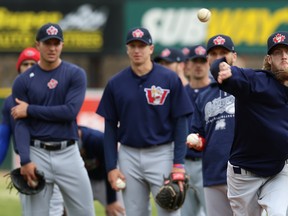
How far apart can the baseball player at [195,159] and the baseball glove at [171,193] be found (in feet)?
3.69

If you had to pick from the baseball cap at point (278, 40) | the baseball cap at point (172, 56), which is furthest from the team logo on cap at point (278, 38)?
the baseball cap at point (172, 56)

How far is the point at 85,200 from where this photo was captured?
8922 mm

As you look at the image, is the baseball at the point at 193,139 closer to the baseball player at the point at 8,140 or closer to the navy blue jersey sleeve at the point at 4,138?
the baseball player at the point at 8,140

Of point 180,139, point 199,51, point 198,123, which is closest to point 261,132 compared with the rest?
point 198,123

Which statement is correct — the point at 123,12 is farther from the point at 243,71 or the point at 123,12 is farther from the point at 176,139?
the point at 243,71

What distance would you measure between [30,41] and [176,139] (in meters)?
13.7

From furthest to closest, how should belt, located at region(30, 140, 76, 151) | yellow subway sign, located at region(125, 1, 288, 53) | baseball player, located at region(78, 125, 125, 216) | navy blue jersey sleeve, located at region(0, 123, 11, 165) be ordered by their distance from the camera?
yellow subway sign, located at region(125, 1, 288, 53)
baseball player, located at region(78, 125, 125, 216)
navy blue jersey sleeve, located at region(0, 123, 11, 165)
belt, located at region(30, 140, 76, 151)

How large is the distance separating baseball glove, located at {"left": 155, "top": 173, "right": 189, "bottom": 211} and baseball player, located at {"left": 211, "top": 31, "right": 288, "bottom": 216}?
3.21 ft

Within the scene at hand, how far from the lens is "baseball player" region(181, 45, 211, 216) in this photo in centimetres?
978

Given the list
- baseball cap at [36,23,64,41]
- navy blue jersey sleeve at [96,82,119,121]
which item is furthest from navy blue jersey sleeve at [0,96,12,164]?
navy blue jersey sleeve at [96,82,119,121]

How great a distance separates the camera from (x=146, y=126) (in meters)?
8.59

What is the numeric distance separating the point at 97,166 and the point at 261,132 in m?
3.37

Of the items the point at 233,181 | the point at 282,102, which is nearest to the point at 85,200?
the point at 233,181

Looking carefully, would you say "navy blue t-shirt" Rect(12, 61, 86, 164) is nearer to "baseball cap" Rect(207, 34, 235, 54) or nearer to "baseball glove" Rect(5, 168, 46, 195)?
"baseball glove" Rect(5, 168, 46, 195)
